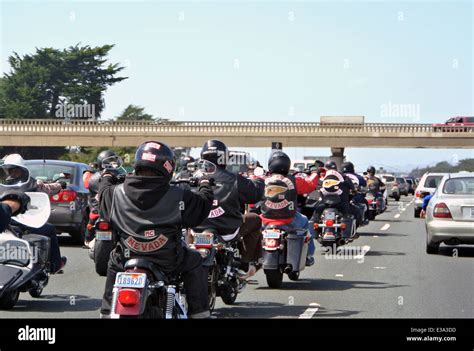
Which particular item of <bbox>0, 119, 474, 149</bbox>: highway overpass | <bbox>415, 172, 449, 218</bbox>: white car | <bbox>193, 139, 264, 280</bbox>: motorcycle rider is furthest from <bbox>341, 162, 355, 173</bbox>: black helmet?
<bbox>0, 119, 474, 149</bbox>: highway overpass

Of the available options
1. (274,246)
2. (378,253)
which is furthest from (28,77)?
(274,246)

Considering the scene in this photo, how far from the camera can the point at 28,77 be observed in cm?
9456

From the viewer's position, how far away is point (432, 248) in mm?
19312

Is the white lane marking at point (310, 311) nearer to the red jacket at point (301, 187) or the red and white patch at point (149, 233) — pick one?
the red jacket at point (301, 187)

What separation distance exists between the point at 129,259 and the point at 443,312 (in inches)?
181

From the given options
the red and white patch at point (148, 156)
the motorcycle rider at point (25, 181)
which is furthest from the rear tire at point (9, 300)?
the red and white patch at point (148, 156)

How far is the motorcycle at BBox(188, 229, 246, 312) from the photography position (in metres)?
10.2

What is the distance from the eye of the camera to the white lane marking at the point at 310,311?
10898 mm

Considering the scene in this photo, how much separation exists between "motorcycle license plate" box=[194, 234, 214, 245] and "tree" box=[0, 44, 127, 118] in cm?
8433

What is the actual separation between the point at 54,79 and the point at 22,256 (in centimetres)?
8479

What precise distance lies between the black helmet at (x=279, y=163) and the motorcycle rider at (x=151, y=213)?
5522mm

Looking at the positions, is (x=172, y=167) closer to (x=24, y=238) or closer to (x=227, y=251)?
(x=227, y=251)

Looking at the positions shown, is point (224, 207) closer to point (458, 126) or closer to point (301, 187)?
point (301, 187)

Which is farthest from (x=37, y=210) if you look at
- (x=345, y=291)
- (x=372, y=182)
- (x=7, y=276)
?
(x=372, y=182)
